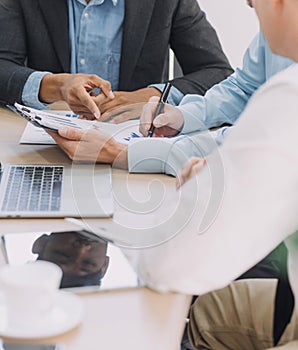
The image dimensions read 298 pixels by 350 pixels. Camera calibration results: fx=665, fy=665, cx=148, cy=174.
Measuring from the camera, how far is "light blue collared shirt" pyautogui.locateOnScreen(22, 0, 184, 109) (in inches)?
71.6

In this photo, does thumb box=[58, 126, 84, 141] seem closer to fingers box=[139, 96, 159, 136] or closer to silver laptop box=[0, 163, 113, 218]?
silver laptop box=[0, 163, 113, 218]

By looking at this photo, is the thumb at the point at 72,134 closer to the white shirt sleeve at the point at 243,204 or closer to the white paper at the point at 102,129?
the white paper at the point at 102,129

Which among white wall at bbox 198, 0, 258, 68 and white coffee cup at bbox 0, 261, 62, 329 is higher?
white coffee cup at bbox 0, 261, 62, 329

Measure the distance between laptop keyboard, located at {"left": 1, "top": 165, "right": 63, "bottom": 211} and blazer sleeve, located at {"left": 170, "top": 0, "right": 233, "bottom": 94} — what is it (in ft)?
2.42

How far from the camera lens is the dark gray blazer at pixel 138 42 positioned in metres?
1.79

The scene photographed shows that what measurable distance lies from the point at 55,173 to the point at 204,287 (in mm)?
514

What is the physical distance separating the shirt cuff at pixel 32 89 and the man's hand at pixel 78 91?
11mm

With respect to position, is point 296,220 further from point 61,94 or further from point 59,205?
point 61,94

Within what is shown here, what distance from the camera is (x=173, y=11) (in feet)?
6.19

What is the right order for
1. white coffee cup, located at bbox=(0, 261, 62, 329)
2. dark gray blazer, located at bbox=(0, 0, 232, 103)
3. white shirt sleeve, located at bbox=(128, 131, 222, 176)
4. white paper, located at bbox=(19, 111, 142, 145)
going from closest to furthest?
white coffee cup, located at bbox=(0, 261, 62, 329), white shirt sleeve, located at bbox=(128, 131, 222, 176), white paper, located at bbox=(19, 111, 142, 145), dark gray blazer, located at bbox=(0, 0, 232, 103)

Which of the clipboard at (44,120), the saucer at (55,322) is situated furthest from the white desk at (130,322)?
the clipboard at (44,120)

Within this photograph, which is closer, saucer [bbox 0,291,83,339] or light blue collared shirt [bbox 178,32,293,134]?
saucer [bbox 0,291,83,339]

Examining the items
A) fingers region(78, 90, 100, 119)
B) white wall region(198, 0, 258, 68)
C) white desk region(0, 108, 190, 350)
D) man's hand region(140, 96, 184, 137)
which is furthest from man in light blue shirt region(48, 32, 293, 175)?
white wall region(198, 0, 258, 68)

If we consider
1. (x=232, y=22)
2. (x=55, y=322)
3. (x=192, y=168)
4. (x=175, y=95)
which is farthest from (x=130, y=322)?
(x=232, y=22)
